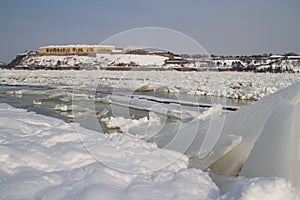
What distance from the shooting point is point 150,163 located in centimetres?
285

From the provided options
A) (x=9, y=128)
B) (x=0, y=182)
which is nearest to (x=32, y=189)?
(x=0, y=182)

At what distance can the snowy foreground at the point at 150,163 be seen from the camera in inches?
84.6

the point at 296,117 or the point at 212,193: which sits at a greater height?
the point at 296,117

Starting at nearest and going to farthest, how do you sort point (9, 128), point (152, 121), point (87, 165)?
point (87, 165)
point (9, 128)
point (152, 121)

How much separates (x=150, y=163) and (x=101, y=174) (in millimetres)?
549

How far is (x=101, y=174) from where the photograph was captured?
2471mm

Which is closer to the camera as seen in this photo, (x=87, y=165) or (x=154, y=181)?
(x=154, y=181)

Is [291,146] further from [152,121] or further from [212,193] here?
[152,121]

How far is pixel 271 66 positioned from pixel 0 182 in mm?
36332

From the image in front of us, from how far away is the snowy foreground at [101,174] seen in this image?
6.86 feet

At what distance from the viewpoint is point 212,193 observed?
91.2 inches

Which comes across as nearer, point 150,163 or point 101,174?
point 101,174

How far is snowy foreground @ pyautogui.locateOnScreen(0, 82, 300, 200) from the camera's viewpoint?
84.6 inches

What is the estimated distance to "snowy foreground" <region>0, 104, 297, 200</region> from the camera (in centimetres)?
209
